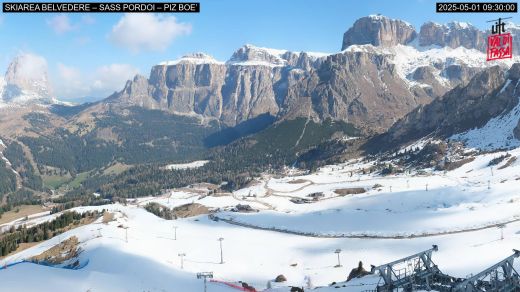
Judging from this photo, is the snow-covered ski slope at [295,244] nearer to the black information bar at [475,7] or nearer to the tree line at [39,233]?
the tree line at [39,233]

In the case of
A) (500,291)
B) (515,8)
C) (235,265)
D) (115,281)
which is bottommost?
(235,265)

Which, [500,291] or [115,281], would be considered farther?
[115,281]

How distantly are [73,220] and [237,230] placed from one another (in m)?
54.6

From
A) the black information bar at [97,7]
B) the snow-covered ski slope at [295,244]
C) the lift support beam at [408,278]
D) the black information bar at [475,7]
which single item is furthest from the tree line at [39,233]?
the black information bar at [475,7]

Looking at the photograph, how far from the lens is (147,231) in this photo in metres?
153

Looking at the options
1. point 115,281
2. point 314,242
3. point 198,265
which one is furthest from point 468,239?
point 115,281

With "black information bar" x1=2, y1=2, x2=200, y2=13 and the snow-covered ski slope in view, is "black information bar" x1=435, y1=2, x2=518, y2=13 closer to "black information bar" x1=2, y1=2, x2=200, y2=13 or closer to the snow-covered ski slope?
"black information bar" x1=2, y1=2, x2=200, y2=13

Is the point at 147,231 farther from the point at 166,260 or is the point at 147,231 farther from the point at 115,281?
the point at 115,281

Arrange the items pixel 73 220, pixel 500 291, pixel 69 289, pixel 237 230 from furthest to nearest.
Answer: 1. pixel 237 230
2. pixel 73 220
3. pixel 69 289
4. pixel 500 291

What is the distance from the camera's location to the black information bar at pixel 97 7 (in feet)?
187

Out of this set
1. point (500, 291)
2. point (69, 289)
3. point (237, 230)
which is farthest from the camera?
point (237, 230)

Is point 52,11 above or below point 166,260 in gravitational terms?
above

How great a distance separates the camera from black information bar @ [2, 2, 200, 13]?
56875 mm

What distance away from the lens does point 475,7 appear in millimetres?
57250
